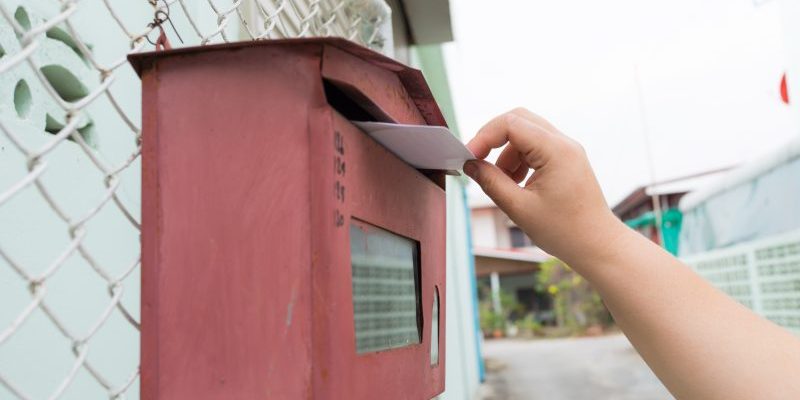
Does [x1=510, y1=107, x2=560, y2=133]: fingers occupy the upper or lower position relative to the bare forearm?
upper

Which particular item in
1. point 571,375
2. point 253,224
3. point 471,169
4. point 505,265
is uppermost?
point 505,265

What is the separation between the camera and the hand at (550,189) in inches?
33.1

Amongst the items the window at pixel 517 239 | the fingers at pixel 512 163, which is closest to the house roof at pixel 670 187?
the window at pixel 517 239

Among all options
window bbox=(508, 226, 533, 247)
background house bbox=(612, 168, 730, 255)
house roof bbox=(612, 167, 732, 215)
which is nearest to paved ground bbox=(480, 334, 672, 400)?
background house bbox=(612, 168, 730, 255)

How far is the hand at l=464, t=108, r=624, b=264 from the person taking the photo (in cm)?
84

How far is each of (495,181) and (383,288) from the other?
9.1 inches

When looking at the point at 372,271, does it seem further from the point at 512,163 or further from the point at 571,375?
the point at 571,375

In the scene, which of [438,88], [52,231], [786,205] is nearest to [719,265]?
[786,205]

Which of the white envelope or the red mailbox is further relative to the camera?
the white envelope

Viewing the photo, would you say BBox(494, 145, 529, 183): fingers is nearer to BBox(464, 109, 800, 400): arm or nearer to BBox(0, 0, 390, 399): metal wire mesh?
BBox(464, 109, 800, 400): arm

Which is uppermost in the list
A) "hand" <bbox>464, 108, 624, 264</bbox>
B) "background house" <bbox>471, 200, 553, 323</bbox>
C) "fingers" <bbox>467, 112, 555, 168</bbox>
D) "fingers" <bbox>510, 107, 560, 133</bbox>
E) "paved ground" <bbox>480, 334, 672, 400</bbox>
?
"background house" <bbox>471, 200, 553, 323</bbox>

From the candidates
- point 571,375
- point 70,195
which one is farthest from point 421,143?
point 571,375

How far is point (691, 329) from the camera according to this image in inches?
33.9

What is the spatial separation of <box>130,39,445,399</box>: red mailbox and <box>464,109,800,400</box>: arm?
29 centimetres
